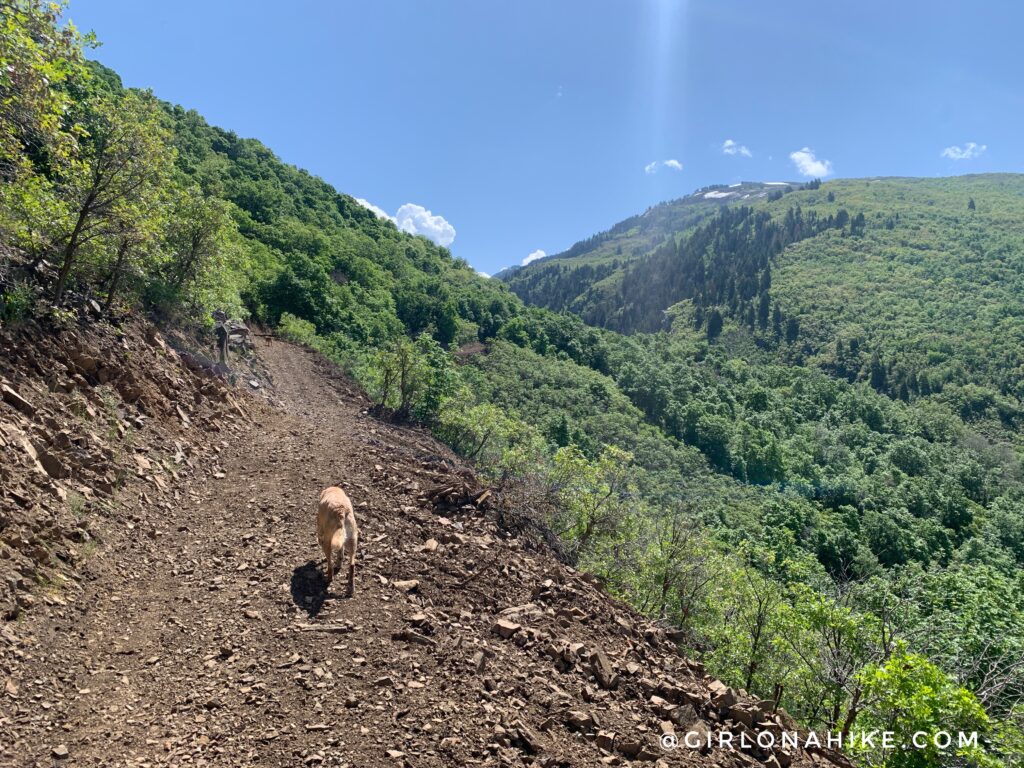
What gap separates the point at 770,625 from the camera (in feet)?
43.8

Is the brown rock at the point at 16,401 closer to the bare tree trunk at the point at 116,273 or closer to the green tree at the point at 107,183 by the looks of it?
the green tree at the point at 107,183

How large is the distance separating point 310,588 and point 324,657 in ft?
4.74

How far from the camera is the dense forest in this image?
9148 mm

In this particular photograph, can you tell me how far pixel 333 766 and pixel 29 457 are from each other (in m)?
5.69

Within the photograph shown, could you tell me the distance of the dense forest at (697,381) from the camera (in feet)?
30.0

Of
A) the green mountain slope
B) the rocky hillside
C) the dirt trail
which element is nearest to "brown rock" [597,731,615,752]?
the dirt trail

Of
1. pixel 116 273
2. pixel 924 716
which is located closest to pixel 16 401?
pixel 116 273

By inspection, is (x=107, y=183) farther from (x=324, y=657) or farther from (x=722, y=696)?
(x=722, y=696)

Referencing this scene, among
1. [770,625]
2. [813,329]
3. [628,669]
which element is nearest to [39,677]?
[628,669]

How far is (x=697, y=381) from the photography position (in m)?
100

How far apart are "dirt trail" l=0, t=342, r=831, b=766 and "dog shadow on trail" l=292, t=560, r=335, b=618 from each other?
3cm

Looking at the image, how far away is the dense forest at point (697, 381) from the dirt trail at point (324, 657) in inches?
130

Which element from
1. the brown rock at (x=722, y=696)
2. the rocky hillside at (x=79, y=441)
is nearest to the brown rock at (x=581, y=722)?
the brown rock at (x=722, y=696)

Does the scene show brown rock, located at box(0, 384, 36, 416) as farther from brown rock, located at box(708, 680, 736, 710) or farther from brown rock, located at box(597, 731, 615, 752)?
brown rock, located at box(708, 680, 736, 710)
